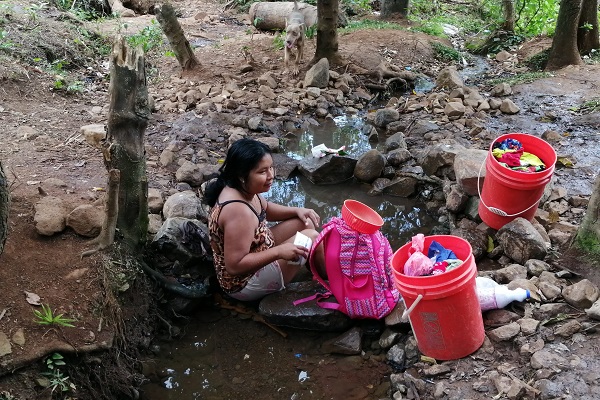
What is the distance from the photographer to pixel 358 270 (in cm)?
338

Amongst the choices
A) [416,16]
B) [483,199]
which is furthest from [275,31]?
[483,199]

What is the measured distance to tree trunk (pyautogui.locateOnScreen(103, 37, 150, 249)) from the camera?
3.26 m

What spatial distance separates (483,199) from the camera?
13.5 ft

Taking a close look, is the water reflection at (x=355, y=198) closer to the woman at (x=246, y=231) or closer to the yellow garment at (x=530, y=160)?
the yellow garment at (x=530, y=160)

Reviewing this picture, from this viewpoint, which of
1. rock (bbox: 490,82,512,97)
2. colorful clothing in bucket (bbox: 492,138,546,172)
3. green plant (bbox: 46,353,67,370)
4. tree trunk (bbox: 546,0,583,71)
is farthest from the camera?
tree trunk (bbox: 546,0,583,71)

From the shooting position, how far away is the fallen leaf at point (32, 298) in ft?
9.78

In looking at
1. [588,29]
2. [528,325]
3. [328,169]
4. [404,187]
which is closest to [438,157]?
[404,187]

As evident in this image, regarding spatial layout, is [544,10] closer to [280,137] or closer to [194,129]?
[280,137]

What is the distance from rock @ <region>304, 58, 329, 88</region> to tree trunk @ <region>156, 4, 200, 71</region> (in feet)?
5.64

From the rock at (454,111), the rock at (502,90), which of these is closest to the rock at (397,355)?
the rock at (454,111)

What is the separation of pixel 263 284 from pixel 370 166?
89.2 inches

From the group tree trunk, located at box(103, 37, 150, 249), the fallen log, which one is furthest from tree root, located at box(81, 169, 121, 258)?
the fallen log

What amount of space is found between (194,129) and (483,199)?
3.50 m

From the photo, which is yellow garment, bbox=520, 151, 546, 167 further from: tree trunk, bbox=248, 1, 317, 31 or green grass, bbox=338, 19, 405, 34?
tree trunk, bbox=248, 1, 317, 31
